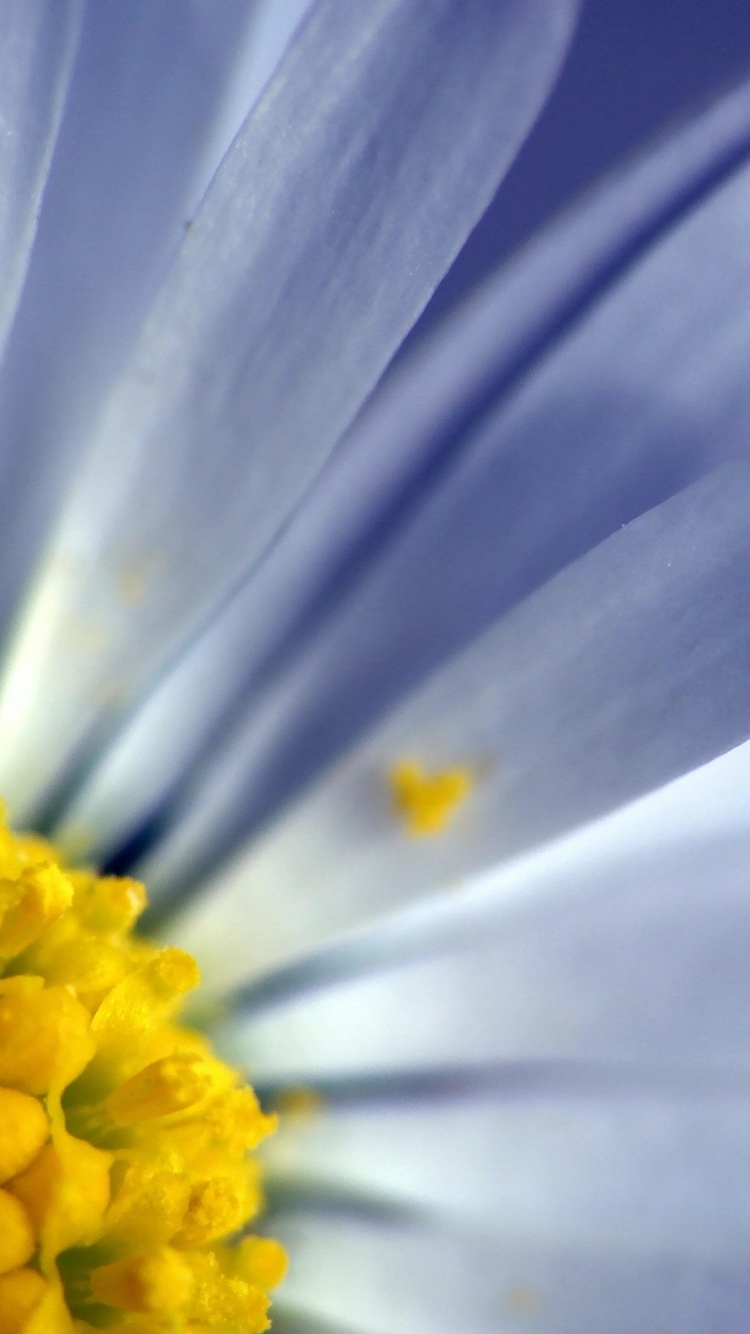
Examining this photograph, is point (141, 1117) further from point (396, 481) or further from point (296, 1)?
point (296, 1)

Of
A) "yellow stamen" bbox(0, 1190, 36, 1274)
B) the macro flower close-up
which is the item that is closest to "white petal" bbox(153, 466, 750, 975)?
the macro flower close-up

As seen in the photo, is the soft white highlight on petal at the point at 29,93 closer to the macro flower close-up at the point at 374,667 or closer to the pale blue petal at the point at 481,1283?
the macro flower close-up at the point at 374,667

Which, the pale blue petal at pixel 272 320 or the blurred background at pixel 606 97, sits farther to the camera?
the blurred background at pixel 606 97

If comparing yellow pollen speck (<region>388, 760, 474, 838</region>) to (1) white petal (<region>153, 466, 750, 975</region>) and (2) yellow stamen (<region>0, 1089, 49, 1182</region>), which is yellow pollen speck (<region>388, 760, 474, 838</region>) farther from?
(2) yellow stamen (<region>0, 1089, 49, 1182</region>)

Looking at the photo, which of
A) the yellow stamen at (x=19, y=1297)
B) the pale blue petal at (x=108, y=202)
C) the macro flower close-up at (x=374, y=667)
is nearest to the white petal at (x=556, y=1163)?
the macro flower close-up at (x=374, y=667)

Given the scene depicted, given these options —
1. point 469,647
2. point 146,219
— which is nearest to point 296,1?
point 146,219

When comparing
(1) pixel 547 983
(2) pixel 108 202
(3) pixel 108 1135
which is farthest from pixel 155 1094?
(2) pixel 108 202

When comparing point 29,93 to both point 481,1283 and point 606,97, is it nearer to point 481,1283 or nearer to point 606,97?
point 606,97
